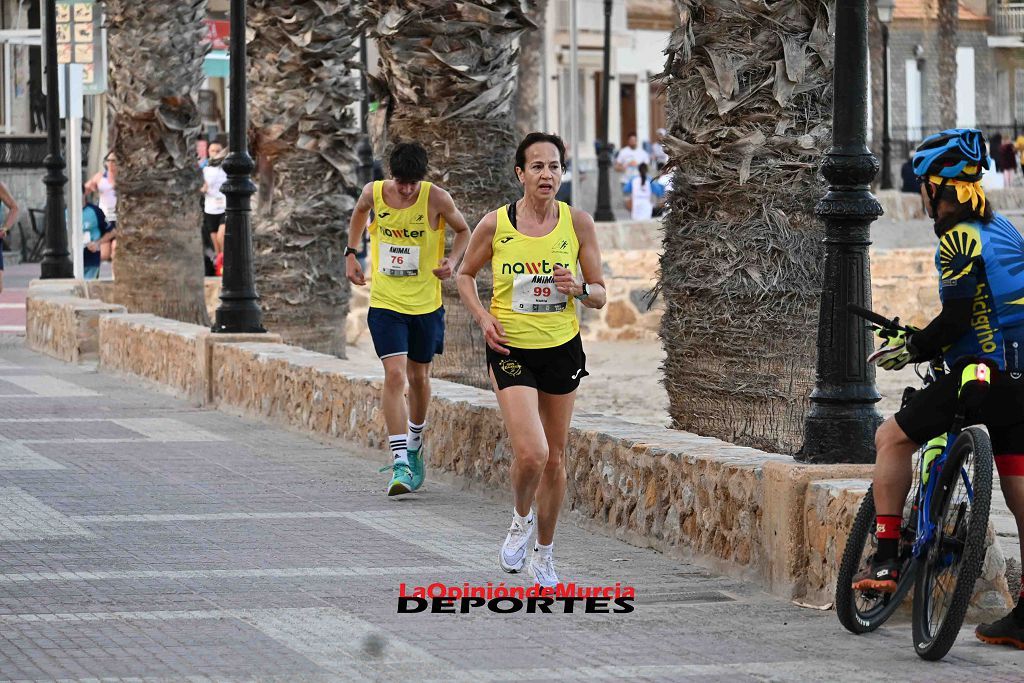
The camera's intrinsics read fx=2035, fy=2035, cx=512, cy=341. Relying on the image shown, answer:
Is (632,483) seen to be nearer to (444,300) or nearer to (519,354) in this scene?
(519,354)

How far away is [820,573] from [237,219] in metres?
8.13

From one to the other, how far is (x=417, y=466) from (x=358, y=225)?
1.31 metres

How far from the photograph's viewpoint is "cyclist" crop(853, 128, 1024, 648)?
6.59 metres

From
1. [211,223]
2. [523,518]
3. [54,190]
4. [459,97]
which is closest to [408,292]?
[523,518]

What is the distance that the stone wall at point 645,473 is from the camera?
7.58 m

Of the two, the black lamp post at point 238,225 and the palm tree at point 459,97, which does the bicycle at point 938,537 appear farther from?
the black lamp post at point 238,225

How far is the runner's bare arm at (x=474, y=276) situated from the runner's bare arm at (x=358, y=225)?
2.37 m

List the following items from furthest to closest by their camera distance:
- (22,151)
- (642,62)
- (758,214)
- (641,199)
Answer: (642,62)
(641,199)
(22,151)
(758,214)

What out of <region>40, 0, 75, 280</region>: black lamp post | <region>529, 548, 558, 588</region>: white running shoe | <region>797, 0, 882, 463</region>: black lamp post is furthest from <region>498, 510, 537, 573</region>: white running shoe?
<region>40, 0, 75, 280</region>: black lamp post

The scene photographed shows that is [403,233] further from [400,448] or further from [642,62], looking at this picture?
[642,62]

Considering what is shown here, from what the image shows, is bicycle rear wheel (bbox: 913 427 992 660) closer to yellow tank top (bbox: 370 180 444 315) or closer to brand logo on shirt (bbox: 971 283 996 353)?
brand logo on shirt (bbox: 971 283 996 353)

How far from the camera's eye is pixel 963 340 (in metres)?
6.70

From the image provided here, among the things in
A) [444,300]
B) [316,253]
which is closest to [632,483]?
[444,300]

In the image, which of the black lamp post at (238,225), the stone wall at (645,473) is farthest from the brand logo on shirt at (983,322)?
the black lamp post at (238,225)
